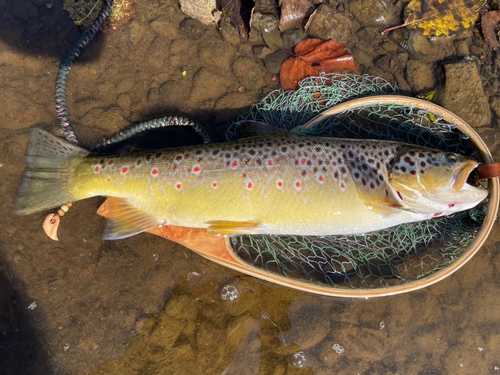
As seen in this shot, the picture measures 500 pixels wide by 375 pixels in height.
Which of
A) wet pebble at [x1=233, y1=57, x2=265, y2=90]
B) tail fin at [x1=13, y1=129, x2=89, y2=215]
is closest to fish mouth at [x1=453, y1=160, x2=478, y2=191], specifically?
wet pebble at [x1=233, y1=57, x2=265, y2=90]

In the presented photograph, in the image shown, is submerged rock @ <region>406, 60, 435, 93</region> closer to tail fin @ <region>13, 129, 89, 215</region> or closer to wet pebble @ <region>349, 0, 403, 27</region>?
wet pebble @ <region>349, 0, 403, 27</region>

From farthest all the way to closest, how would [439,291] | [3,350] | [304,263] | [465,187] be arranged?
1. [439,291]
2. [304,263]
3. [3,350]
4. [465,187]

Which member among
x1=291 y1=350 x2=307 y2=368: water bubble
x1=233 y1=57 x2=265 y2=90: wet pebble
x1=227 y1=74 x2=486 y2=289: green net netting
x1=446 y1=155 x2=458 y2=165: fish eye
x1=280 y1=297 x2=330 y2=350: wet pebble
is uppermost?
x1=233 y1=57 x2=265 y2=90: wet pebble

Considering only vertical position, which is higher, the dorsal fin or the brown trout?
the dorsal fin

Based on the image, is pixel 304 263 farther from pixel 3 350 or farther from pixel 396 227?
pixel 3 350

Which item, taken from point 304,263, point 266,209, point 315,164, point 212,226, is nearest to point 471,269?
point 304,263

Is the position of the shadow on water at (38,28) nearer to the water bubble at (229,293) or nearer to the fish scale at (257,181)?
the fish scale at (257,181)
